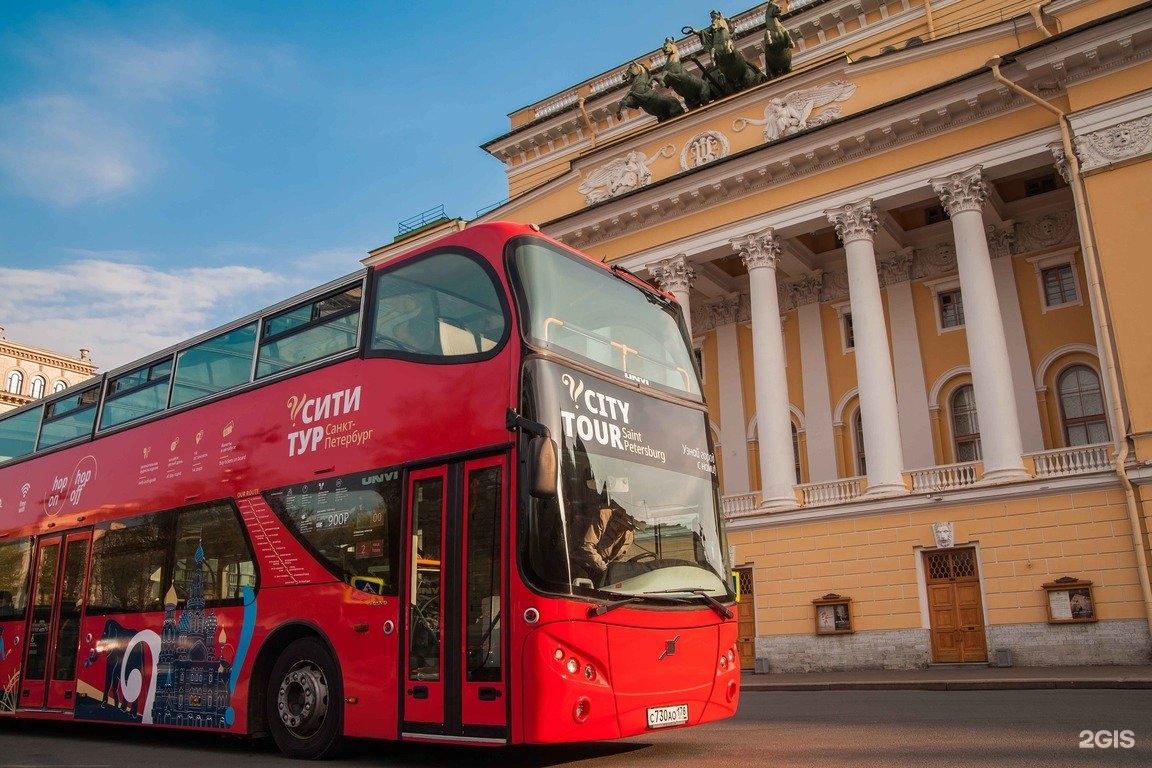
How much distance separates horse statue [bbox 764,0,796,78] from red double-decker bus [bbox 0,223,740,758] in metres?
18.5

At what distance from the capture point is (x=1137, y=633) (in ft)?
55.0

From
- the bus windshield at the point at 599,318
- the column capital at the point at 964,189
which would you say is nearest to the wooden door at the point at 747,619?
the column capital at the point at 964,189

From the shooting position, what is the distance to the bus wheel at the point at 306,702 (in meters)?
7.59

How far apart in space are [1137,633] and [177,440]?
16.7 meters

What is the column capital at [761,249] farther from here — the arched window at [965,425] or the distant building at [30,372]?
the distant building at [30,372]

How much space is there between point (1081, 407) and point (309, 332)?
19.9m

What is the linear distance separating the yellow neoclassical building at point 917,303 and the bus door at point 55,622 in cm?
1496

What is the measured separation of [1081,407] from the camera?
874 inches

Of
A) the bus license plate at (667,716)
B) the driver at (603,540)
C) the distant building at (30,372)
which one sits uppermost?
the distant building at (30,372)

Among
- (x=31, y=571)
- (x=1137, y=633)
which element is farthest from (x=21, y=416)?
(x=1137, y=633)

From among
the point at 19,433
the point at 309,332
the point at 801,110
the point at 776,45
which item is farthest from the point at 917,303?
the point at 19,433

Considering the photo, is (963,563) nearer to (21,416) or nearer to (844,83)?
(844,83)

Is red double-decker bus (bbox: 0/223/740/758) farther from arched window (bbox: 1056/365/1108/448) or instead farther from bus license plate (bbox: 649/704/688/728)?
arched window (bbox: 1056/365/1108/448)

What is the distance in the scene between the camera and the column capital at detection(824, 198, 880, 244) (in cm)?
2239
